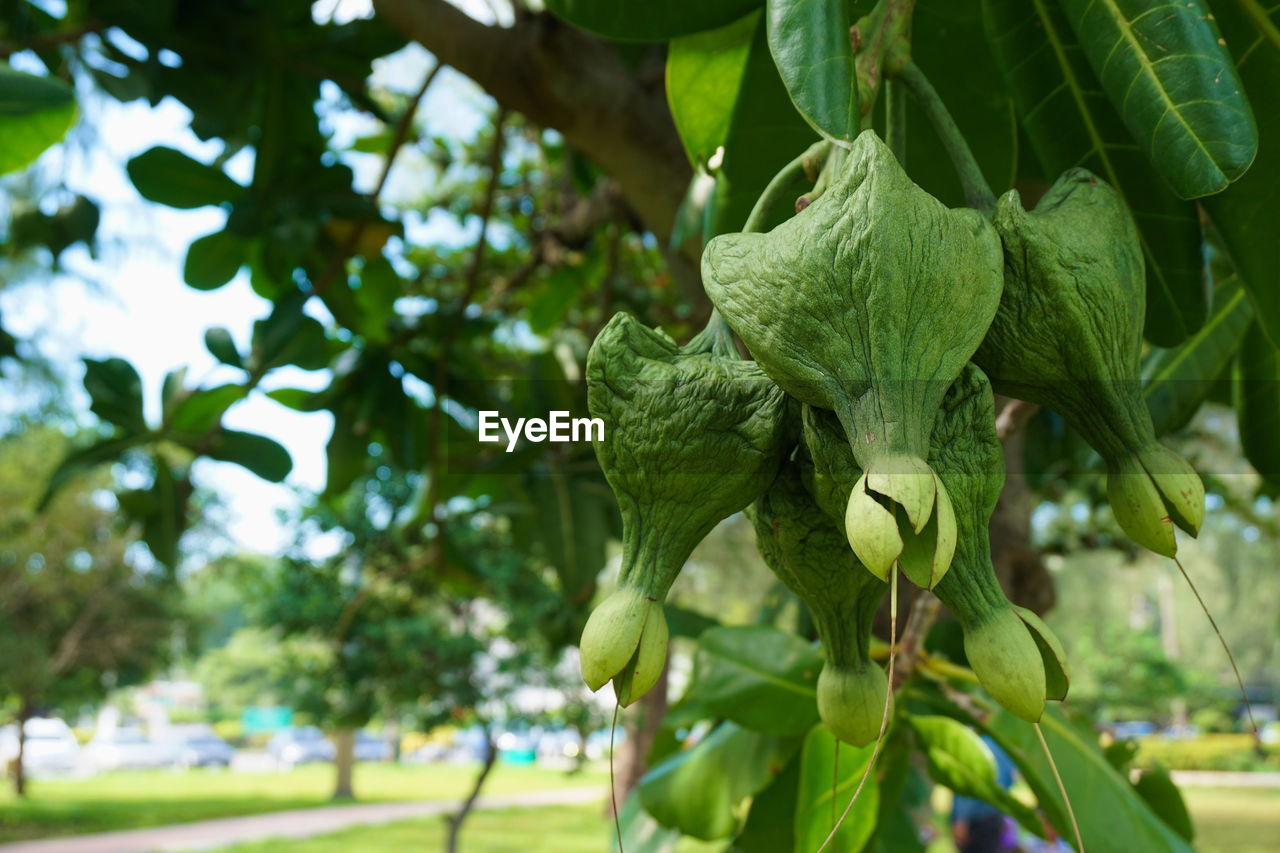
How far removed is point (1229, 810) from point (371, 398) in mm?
11873

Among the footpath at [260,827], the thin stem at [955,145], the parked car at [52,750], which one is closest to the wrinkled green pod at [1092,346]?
the thin stem at [955,145]

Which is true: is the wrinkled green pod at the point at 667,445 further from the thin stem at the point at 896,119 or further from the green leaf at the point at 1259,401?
the green leaf at the point at 1259,401

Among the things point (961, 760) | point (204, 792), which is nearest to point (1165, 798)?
point (961, 760)

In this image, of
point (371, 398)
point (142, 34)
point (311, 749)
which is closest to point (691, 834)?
point (371, 398)

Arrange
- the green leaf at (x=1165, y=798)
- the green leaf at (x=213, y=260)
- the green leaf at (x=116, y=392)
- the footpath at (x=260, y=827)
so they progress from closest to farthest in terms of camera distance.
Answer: the green leaf at (x=1165, y=798), the green leaf at (x=116, y=392), the green leaf at (x=213, y=260), the footpath at (x=260, y=827)

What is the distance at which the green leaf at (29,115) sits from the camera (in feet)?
3.66

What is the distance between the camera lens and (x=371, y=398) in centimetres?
253

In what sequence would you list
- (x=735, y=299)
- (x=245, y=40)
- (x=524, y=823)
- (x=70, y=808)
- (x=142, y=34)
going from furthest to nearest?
(x=70, y=808), (x=524, y=823), (x=245, y=40), (x=142, y=34), (x=735, y=299)

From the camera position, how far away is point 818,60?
1.97ft

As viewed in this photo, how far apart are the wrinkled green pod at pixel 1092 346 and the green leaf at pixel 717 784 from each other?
0.83m

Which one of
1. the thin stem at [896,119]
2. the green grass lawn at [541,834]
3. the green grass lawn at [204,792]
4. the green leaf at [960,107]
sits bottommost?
the green grass lawn at [204,792]

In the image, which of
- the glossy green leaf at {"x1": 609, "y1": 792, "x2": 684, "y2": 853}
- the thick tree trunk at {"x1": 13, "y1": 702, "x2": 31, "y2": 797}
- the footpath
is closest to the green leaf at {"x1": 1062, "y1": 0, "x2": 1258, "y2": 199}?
the glossy green leaf at {"x1": 609, "y1": 792, "x2": 684, "y2": 853}

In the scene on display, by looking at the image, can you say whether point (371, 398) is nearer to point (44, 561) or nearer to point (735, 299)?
point (735, 299)

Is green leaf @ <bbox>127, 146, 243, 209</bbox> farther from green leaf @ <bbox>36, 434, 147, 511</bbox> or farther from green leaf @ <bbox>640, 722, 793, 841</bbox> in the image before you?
green leaf @ <bbox>640, 722, 793, 841</bbox>
